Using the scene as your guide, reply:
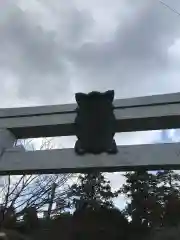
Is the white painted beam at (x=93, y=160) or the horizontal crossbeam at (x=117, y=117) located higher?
the horizontal crossbeam at (x=117, y=117)

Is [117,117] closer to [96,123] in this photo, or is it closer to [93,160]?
[96,123]

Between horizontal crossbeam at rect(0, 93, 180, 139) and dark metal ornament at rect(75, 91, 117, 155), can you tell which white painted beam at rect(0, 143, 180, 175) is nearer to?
dark metal ornament at rect(75, 91, 117, 155)

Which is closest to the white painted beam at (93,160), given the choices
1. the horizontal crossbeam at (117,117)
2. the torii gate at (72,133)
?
the torii gate at (72,133)

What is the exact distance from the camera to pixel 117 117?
2234 millimetres

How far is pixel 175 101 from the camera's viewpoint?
7.30 ft

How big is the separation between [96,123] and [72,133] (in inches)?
9.1

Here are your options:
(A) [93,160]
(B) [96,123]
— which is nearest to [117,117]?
(B) [96,123]

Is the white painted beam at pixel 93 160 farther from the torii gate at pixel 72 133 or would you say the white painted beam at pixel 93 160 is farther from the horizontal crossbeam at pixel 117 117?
the horizontal crossbeam at pixel 117 117

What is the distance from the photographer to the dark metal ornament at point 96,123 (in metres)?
2.18

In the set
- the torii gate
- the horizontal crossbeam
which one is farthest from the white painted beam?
the horizontal crossbeam

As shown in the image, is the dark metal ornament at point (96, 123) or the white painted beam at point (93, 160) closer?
the white painted beam at point (93, 160)

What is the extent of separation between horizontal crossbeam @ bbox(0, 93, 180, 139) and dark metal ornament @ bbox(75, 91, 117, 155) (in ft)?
0.24

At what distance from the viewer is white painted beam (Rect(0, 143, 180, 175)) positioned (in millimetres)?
2068

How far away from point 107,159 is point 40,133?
0.53 m
